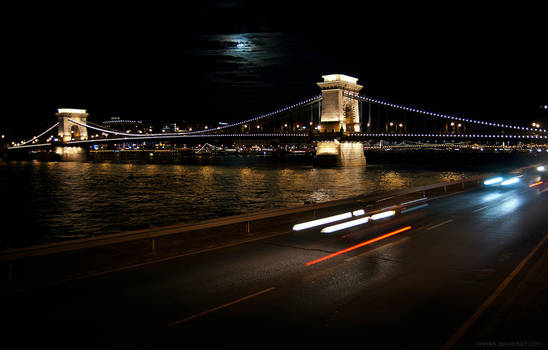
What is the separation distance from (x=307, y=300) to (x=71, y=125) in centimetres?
15791

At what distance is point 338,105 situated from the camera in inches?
3221

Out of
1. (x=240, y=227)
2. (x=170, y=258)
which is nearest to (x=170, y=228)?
(x=170, y=258)

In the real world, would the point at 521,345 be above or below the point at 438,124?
below

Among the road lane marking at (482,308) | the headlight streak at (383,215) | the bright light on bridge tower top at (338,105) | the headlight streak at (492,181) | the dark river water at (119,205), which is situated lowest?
the dark river water at (119,205)

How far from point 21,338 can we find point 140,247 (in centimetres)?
536

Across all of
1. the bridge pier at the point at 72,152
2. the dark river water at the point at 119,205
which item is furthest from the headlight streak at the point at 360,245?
the bridge pier at the point at 72,152

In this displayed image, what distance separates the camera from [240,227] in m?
14.3

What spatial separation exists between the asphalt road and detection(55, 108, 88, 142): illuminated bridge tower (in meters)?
147

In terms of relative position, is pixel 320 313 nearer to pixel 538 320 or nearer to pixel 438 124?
pixel 538 320

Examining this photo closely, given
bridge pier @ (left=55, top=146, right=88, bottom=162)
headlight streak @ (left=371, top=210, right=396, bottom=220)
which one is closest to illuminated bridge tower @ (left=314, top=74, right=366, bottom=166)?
headlight streak @ (left=371, top=210, right=396, bottom=220)

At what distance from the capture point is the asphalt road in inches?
222

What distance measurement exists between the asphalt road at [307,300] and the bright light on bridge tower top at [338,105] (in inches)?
2809

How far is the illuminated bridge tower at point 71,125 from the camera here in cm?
14188

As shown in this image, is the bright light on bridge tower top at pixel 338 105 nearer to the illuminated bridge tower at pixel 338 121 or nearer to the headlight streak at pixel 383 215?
the illuminated bridge tower at pixel 338 121
